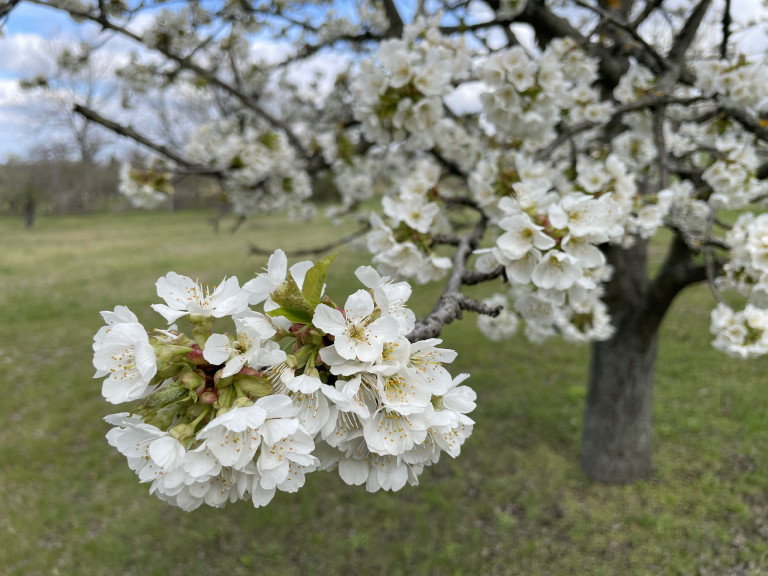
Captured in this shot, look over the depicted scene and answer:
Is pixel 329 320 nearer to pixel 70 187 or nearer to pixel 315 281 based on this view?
pixel 315 281

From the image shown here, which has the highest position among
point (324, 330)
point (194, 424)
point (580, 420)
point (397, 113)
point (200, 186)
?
Answer: point (397, 113)

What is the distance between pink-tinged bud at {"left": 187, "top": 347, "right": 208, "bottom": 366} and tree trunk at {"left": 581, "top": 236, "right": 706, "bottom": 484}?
113 inches

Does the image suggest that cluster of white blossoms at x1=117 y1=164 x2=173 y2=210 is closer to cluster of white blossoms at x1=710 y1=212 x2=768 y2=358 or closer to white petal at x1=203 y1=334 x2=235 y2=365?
white petal at x1=203 y1=334 x2=235 y2=365

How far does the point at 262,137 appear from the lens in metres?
3.51

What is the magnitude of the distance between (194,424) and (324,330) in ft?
0.83

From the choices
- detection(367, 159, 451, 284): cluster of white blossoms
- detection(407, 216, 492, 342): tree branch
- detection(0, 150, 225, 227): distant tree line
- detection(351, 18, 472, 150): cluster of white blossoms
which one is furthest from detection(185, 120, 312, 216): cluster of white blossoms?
detection(0, 150, 225, 227): distant tree line

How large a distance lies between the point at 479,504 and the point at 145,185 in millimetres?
3260

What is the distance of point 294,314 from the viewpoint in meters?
0.82

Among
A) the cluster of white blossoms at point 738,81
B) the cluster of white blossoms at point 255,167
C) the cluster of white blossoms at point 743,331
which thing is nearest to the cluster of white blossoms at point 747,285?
the cluster of white blossoms at point 743,331

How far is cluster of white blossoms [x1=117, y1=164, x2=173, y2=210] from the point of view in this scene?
308 cm

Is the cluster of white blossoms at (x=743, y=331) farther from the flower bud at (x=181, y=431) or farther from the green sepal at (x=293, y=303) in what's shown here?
the flower bud at (x=181, y=431)

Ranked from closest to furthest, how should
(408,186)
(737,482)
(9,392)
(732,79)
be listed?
(408,186)
(732,79)
(737,482)
(9,392)

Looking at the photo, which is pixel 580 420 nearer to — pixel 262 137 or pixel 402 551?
pixel 402 551

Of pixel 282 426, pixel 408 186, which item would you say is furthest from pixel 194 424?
pixel 408 186
